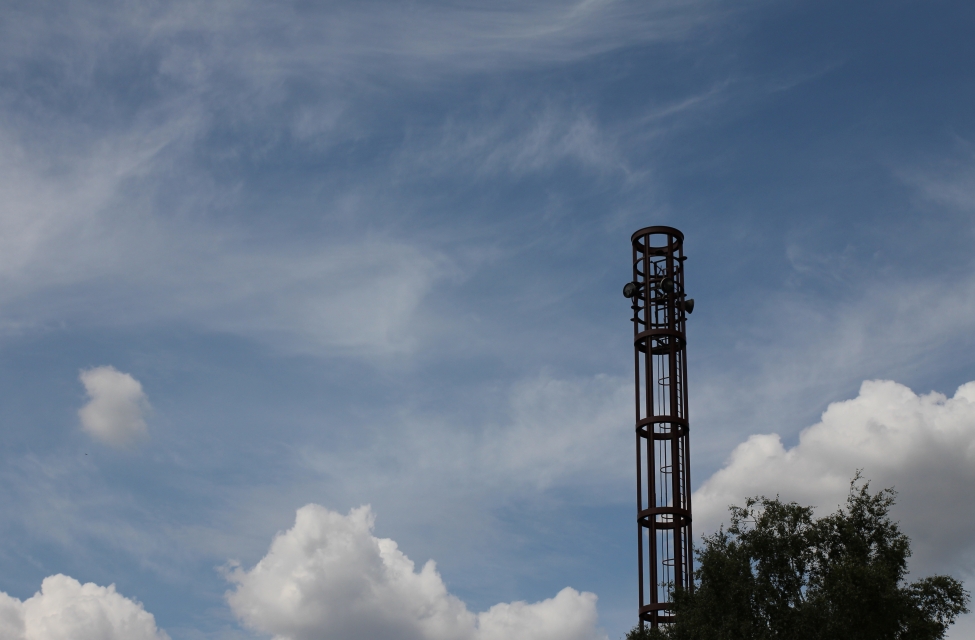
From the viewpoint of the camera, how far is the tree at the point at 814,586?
56.8m

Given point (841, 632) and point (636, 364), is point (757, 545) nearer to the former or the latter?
point (841, 632)

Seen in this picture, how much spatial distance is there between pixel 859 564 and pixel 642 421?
67.7 feet

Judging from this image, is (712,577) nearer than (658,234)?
Yes

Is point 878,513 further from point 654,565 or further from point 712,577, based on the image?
point 654,565

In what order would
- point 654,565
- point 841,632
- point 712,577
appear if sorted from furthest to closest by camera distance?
1. point 654,565
2. point 712,577
3. point 841,632

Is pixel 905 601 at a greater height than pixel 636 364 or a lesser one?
lesser

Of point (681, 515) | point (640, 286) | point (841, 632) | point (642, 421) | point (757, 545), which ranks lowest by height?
point (841, 632)

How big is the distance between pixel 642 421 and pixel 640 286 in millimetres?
8818

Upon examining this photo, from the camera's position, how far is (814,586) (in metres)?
58.9

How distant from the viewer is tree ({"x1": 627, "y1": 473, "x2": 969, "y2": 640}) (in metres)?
56.8

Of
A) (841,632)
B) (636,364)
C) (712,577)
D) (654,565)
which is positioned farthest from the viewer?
(636,364)

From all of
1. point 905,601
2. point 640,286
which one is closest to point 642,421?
point 640,286

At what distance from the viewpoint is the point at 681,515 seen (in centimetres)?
7325

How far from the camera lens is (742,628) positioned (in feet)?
189
